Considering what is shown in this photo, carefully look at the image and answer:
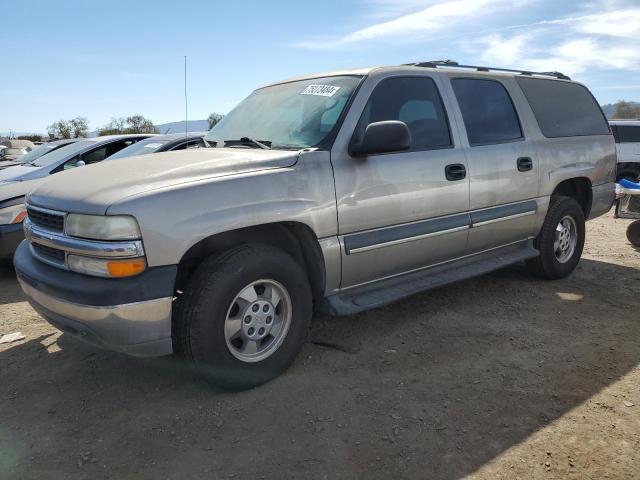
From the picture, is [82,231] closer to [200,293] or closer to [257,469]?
[200,293]

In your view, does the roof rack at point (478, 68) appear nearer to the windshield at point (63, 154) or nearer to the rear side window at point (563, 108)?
the rear side window at point (563, 108)

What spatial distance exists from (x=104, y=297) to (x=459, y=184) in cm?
258

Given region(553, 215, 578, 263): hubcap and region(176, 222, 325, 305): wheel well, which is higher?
region(176, 222, 325, 305): wheel well

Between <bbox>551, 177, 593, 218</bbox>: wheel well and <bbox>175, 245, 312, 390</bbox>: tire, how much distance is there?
129 inches

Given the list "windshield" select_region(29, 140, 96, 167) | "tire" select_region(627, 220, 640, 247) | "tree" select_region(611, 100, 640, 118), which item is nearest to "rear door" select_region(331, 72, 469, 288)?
"tire" select_region(627, 220, 640, 247)

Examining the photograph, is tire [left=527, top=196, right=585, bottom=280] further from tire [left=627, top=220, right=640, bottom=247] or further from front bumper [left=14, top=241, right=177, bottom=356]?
front bumper [left=14, top=241, right=177, bottom=356]

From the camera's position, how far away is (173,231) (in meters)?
2.66

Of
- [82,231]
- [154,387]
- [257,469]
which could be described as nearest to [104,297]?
[82,231]

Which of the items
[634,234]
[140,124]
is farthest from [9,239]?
[140,124]

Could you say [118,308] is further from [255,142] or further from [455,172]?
[455,172]

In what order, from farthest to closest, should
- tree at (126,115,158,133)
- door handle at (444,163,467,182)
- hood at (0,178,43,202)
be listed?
tree at (126,115,158,133) < hood at (0,178,43,202) < door handle at (444,163,467,182)

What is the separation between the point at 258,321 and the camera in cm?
307

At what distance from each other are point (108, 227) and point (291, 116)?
1.60 metres

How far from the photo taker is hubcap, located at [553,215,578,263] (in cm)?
511
